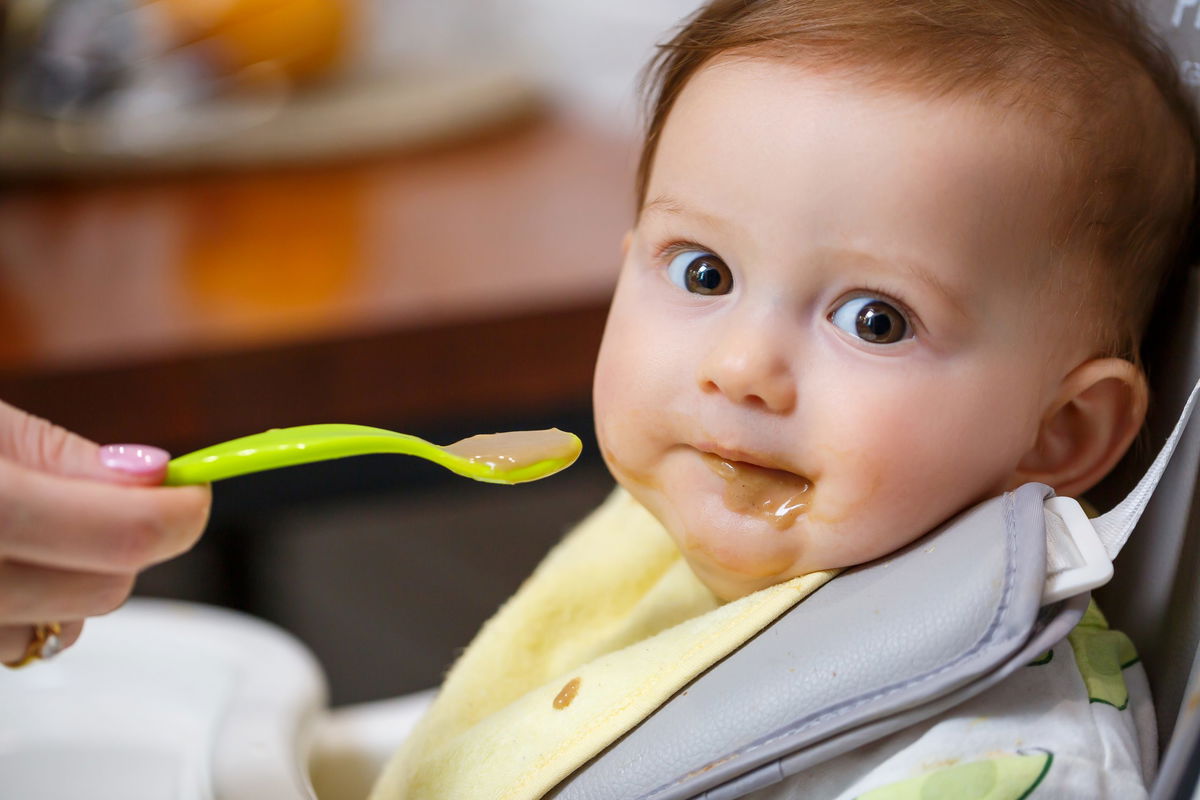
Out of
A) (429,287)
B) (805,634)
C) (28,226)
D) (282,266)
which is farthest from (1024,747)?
(28,226)

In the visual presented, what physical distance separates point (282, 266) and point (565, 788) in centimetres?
90

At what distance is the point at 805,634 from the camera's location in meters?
0.57

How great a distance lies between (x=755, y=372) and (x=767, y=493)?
0.20 ft

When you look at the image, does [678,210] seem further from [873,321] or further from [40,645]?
[40,645]

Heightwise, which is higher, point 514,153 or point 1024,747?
point 1024,747

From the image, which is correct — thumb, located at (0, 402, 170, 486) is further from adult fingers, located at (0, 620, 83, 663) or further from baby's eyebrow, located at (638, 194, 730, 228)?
baby's eyebrow, located at (638, 194, 730, 228)

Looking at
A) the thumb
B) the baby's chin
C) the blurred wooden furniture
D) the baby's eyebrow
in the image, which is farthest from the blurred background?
the thumb

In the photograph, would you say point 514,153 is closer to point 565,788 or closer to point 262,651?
point 262,651

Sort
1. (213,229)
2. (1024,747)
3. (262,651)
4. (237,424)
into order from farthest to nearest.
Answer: (213,229) → (237,424) → (262,651) → (1024,747)

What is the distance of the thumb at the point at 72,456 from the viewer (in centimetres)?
51

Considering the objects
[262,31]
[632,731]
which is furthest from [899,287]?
[262,31]

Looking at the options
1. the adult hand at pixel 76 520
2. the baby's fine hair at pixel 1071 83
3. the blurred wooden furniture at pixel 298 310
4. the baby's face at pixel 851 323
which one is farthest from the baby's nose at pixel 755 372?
the blurred wooden furniture at pixel 298 310

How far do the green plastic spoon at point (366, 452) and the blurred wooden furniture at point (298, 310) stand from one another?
0.67 metres

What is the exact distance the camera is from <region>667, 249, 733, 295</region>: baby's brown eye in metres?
0.60
